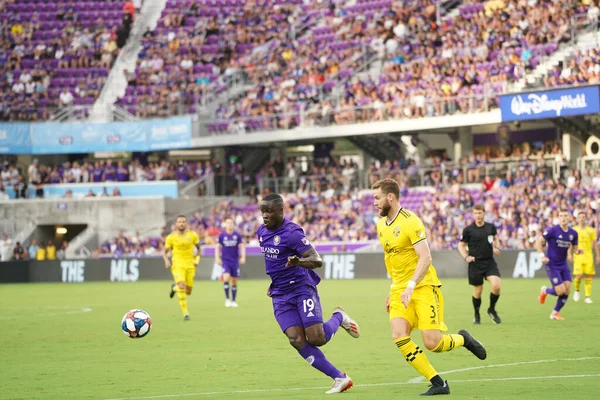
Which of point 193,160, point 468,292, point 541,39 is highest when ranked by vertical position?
point 541,39

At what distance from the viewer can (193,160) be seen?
56.8 meters

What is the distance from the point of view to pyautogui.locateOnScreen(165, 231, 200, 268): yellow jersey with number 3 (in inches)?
901

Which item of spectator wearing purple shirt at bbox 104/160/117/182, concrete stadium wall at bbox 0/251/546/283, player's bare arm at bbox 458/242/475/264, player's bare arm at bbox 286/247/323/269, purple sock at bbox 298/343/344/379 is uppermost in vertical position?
spectator wearing purple shirt at bbox 104/160/117/182

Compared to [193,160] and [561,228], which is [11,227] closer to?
[193,160]

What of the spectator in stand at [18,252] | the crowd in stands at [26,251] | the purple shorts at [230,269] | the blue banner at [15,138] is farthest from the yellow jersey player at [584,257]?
the blue banner at [15,138]

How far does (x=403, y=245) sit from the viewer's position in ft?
36.4

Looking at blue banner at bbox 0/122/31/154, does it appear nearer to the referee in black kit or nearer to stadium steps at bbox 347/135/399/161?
stadium steps at bbox 347/135/399/161

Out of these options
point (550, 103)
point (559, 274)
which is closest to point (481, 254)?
point (559, 274)

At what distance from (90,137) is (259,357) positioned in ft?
130

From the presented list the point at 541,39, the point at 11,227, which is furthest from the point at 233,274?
the point at 11,227

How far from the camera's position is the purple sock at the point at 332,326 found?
11.5 m

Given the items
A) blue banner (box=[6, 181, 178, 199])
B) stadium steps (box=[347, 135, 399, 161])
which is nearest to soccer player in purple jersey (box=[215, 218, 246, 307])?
stadium steps (box=[347, 135, 399, 161])

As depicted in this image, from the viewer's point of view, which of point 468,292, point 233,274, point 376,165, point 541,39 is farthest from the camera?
point 376,165

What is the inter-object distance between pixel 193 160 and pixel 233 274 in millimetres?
30010
